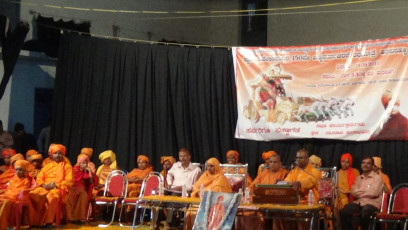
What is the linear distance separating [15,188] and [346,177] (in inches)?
171

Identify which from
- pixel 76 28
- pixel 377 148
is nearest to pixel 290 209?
pixel 377 148

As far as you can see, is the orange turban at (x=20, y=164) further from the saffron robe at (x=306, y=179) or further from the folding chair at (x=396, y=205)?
the folding chair at (x=396, y=205)

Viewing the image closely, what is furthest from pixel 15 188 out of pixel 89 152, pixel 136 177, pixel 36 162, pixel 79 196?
pixel 136 177

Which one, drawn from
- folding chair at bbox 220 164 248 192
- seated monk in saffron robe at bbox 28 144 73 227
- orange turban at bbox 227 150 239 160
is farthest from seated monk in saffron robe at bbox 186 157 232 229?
seated monk in saffron robe at bbox 28 144 73 227

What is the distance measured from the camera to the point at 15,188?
28.7 ft

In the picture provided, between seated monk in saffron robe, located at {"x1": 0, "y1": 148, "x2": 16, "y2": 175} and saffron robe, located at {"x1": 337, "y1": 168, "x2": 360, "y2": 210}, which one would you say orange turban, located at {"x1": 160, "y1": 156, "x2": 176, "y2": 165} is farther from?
saffron robe, located at {"x1": 337, "y1": 168, "x2": 360, "y2": 210}

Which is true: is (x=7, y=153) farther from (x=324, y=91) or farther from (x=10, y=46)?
(x=324, y=91)

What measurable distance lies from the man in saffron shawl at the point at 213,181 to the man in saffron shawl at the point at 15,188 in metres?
2.22

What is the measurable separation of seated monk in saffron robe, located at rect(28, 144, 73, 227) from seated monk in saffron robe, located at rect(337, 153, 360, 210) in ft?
11.8

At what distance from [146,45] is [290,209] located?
5067 mm

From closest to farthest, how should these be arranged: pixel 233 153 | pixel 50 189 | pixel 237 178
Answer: pixel 237 178 < pixel 50 189 < pixel 233 153

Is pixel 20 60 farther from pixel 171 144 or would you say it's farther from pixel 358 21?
pixel 358 21

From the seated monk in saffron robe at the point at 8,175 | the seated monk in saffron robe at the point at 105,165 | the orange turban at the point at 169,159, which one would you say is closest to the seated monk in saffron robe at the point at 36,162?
the seated monk in saffron robe at the point at 8,175

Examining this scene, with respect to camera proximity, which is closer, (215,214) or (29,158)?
(215,214)
